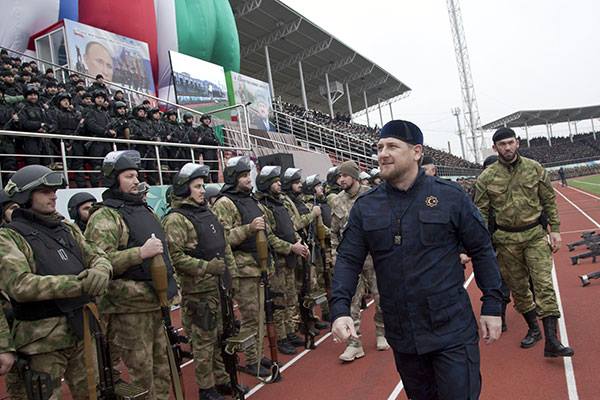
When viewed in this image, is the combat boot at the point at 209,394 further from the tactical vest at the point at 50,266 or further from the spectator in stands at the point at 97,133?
the spectator in stands at the point at 97,133

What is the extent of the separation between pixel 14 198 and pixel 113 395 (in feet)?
4.68

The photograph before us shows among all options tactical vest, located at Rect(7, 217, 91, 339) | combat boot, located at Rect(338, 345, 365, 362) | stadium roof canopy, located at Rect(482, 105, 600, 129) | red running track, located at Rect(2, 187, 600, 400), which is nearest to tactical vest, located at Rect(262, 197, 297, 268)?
red running track, located at Rect(2, 187, 600, 400)

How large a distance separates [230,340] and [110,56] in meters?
12.1

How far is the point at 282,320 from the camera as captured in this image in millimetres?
6031

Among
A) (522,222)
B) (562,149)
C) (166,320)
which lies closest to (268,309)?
(166,320)

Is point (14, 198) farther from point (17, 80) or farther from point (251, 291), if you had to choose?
point (17, 80)

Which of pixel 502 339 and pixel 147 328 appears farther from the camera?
pixel 502 339

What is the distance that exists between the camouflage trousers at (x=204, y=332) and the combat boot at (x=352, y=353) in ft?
4.95

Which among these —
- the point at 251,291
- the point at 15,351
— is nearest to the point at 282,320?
the point at 251,291

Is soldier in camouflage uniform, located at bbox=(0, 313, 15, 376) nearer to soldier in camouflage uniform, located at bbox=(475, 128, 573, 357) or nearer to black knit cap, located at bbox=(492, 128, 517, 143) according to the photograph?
soldier in camouflage uniform, located at bbox=(475, 128, 573, 357)

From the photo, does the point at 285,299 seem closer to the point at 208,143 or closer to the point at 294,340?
the point at 294,340

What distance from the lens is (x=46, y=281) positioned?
9.30ft

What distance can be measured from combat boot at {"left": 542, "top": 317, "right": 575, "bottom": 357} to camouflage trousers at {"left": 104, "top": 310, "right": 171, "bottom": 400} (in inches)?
138

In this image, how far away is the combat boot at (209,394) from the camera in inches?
169
